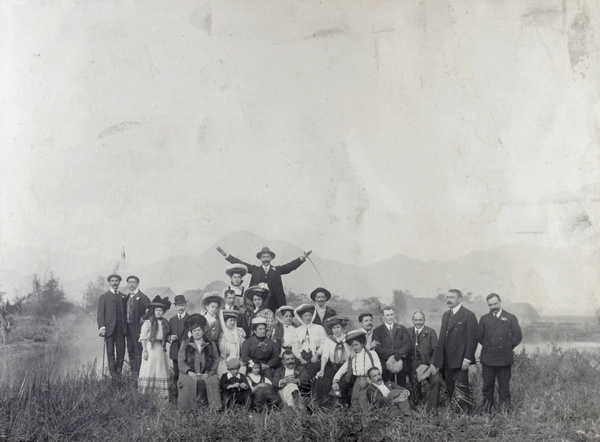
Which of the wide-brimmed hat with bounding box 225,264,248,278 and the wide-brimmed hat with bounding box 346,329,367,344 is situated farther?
the wide-brimmed hat with bounding box 225,264,248,278

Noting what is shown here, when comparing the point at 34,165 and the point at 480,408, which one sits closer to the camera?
the point at 480,408

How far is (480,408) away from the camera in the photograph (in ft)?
18.9

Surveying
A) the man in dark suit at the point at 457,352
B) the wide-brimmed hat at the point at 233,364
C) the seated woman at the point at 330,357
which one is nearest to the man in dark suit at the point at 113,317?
the wide-brimmed hat at the point at 233,364

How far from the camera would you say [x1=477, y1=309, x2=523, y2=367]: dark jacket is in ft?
19.1

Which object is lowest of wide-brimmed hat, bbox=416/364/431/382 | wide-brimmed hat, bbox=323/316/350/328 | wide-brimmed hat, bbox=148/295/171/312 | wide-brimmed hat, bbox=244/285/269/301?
wide-brimmed hat, bbox=416/364/431/382

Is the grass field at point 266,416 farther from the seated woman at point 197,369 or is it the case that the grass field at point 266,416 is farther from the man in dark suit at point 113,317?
the man in dark suit at point 113,317

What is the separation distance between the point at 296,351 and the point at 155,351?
5.41 ft

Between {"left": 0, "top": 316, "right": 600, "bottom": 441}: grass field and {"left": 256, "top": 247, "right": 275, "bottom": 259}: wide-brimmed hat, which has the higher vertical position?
{"left": 256, "top": 247, "right": 275, "bottom": 259}: wide-brimmed hat

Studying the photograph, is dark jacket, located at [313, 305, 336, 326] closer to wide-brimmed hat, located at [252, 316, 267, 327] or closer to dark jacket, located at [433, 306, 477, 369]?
wide-brimmed hat, located at [252, 316, 267, 327]

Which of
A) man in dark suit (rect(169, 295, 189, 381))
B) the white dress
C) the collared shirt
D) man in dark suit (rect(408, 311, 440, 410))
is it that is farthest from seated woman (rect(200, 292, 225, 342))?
the collared shirt

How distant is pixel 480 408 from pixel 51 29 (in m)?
6.61

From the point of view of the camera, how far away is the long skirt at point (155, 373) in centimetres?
606

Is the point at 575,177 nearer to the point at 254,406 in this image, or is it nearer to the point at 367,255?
the point at 367,255

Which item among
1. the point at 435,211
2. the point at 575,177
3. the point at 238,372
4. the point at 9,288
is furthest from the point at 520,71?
the point at 9,288
